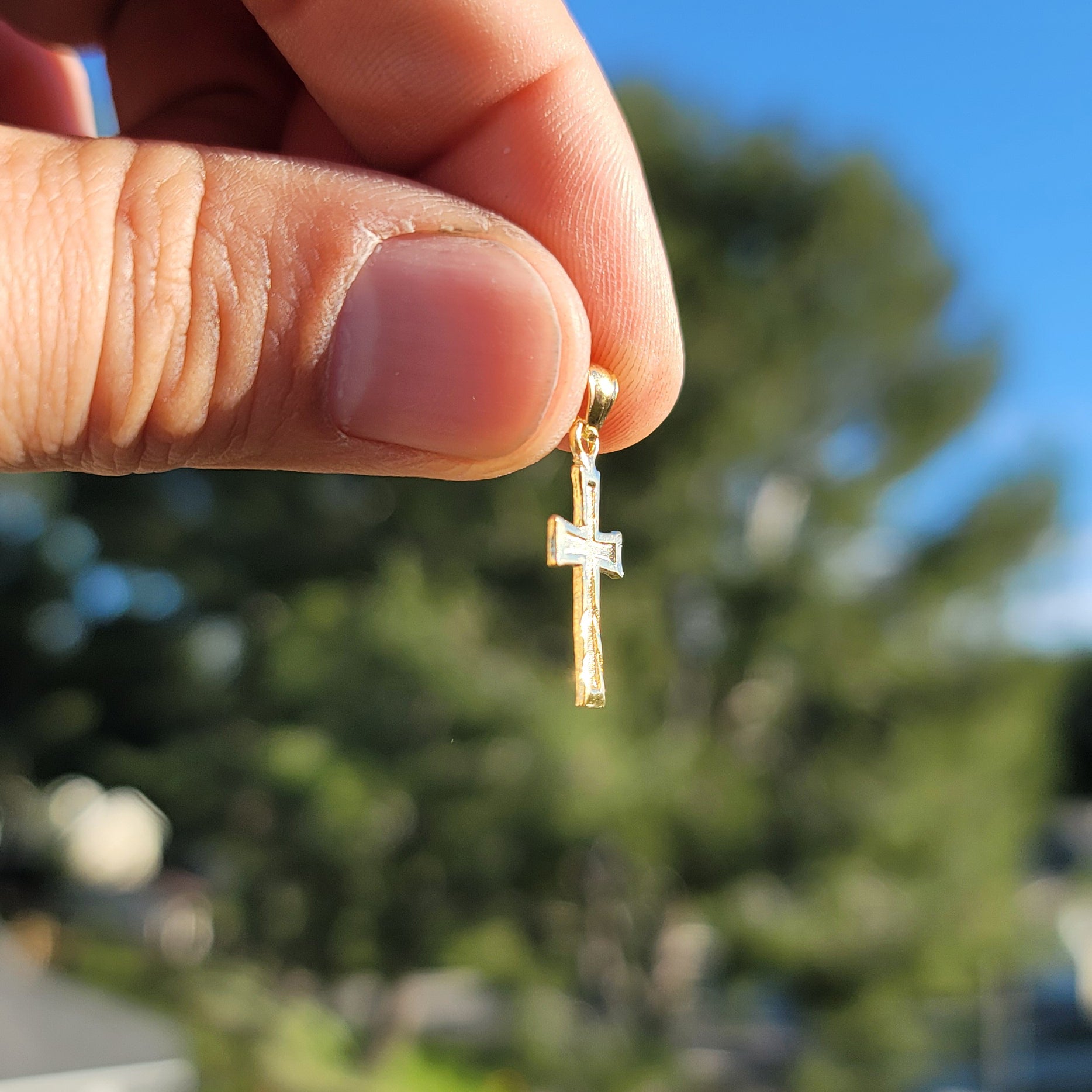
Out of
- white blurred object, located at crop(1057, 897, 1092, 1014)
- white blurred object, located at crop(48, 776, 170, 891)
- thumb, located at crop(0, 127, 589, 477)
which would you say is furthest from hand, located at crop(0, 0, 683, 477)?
white blurred object, located at crop(48, 776, 170, 891)

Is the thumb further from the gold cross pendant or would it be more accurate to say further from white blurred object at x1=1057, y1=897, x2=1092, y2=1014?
white blurred object at x1=1057, y1=897, x2=1092, y2=1014

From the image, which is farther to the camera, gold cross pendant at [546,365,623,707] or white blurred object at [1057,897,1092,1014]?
white blurred object at [1057,897,1092,1014]

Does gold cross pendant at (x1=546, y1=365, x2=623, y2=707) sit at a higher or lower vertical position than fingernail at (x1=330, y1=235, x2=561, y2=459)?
lower

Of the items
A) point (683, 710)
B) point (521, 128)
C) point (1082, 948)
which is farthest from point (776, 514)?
point (1082, 948)

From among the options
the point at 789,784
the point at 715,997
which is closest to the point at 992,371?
the point at 789,784

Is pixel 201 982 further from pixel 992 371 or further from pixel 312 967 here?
pixel 992 371

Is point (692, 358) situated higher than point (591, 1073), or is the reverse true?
point (692, 358)
